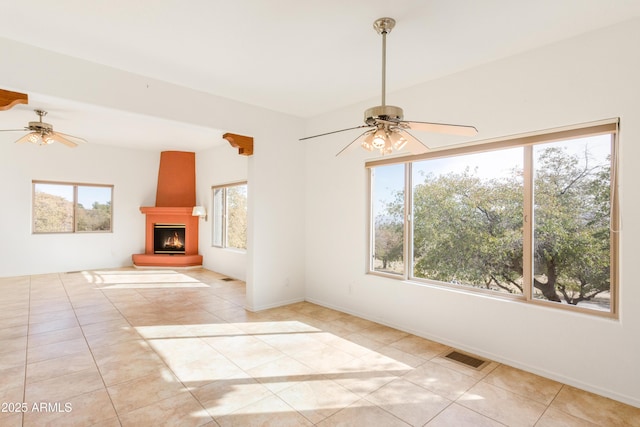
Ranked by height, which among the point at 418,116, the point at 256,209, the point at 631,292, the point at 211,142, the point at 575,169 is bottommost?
the point at 631,292

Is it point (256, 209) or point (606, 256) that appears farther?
point (256, 209)

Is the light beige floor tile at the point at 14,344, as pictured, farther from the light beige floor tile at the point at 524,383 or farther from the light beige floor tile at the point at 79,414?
the light beige floor tile at the point at 524,383

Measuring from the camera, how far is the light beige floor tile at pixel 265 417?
213 cm

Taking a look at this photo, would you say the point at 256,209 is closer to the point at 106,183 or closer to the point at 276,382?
the point at 276,382

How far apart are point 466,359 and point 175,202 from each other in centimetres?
725

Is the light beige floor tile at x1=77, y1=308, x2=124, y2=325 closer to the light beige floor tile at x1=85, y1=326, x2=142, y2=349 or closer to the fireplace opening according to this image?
the light beige floor tile at x1=85, y1=326, x2=142, y2=349

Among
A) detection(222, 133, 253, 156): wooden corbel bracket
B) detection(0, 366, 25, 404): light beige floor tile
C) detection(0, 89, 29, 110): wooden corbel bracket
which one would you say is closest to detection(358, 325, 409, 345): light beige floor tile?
detection(222, 133, 253, 156): wooden corbel bracket

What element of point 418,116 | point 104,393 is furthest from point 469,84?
point 104,393

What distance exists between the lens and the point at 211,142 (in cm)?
707

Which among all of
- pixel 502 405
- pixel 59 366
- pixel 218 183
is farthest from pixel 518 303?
pixel 218 183

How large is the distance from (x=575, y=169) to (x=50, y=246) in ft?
29.6

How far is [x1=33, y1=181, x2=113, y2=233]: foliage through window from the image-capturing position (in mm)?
6832

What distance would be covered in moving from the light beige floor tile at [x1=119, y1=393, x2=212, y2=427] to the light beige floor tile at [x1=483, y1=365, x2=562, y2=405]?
230 centimetres

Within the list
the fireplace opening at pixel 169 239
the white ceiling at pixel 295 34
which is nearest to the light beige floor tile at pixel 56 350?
the white ceiling at pixel 295 34
